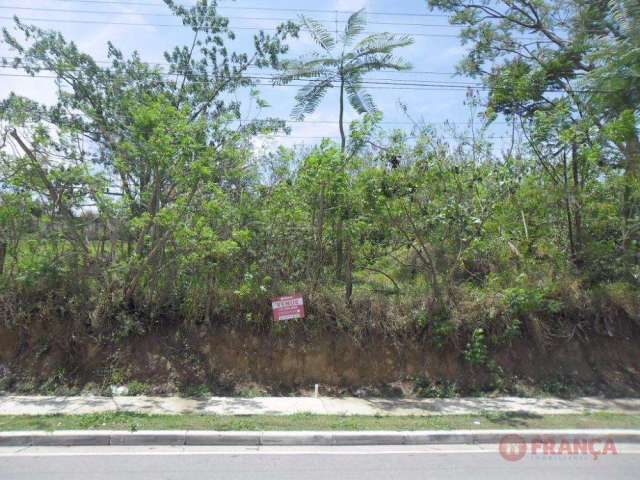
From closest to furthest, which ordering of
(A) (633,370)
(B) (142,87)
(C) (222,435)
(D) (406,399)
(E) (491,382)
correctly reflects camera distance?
(C) (222,435), (D) (406,399), (E) (491,382), (A) (633,370), (B) (142,87)

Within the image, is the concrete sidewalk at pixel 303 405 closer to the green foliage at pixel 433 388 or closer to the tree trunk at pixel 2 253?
the green foliage at pixel 433 388

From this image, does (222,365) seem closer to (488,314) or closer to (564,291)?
(488,314)

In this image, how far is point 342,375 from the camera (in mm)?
10805

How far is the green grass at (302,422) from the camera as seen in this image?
7586 mm

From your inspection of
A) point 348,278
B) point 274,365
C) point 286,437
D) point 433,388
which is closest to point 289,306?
point 274,365

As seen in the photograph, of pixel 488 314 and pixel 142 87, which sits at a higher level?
Result: pixel 142 87

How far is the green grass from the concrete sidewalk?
1.22 feet

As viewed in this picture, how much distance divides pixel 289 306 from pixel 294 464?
14.6ft

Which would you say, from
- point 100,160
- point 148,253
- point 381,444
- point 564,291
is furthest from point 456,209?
point 100,160

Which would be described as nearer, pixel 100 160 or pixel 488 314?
pixel 488 314

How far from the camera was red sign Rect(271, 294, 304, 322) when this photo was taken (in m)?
10.7

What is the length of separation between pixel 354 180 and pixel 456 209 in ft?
6.84


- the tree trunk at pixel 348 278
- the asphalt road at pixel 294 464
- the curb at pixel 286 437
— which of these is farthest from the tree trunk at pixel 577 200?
the asphalt road at pixel 294 464

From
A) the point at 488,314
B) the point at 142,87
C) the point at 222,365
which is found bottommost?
the point at 222,365
